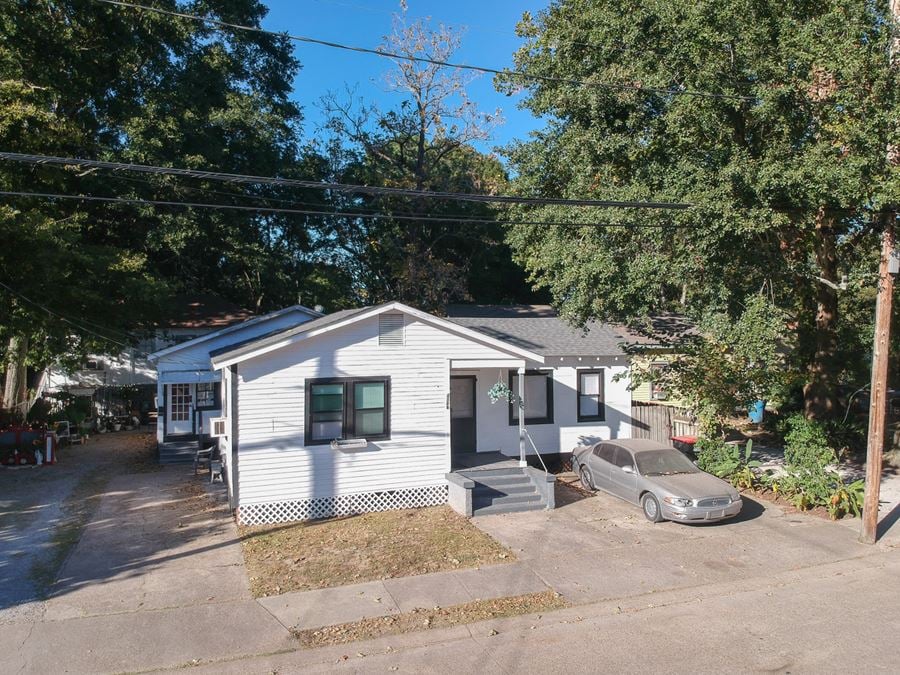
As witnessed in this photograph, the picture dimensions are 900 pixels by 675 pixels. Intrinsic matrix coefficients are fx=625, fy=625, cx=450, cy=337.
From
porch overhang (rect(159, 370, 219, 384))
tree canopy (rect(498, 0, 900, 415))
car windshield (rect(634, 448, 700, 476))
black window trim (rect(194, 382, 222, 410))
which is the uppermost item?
tree canopy (rect(498, 0, 900, 415))

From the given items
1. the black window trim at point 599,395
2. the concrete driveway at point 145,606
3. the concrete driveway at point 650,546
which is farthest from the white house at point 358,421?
the black window trim at point 599,395

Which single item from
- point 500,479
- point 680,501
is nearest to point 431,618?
point 500,479

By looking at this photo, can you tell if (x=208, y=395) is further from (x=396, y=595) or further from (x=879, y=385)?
(x=879, y=385)

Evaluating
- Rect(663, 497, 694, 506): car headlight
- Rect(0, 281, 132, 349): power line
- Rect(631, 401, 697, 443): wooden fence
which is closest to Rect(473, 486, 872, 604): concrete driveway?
Rect(663, 497, 694, 506): car headlight

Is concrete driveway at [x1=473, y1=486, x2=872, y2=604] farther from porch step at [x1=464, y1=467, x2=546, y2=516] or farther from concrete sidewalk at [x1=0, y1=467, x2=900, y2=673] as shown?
porch step at [x1=464, y1=467, x2=546, y2=516]

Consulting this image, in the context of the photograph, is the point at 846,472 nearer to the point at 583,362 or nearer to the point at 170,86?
the point at 583,362

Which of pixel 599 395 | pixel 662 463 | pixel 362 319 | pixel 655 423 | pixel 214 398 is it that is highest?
pixel 362 319
